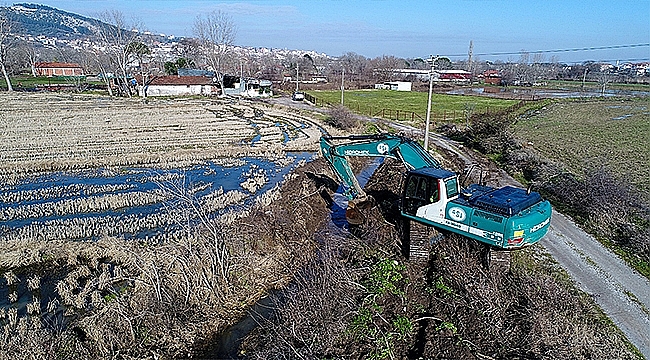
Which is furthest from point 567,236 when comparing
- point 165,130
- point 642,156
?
point 165,130

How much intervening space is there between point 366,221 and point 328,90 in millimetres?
70794

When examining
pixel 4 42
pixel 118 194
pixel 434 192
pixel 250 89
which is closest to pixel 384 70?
pixel 250 89

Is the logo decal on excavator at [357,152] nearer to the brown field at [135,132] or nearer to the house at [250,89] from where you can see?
the brown field at [135,132]

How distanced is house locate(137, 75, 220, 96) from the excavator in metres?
60.0

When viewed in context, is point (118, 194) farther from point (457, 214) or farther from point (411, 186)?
point (457, 214)

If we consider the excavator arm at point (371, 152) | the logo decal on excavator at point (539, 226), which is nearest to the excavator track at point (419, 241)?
the excavator arm at point (371, 152)

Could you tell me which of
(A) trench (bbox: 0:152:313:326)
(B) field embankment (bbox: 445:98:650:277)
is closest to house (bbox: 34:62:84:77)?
(A) trench (bbox: 0:152:313:326)

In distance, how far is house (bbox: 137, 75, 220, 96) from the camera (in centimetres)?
6719

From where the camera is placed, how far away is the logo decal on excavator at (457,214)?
1152 centimetres

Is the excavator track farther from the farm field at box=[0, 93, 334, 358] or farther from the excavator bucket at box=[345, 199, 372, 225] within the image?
the farm field at box=[0, 93, 334, 358]

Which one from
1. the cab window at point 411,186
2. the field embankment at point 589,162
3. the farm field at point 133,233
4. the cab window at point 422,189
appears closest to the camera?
the farm field at point 133,233

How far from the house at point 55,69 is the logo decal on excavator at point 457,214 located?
113 metres

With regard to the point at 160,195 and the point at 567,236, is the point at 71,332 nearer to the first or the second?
the point at 160,195

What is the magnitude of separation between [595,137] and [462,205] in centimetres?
2852
